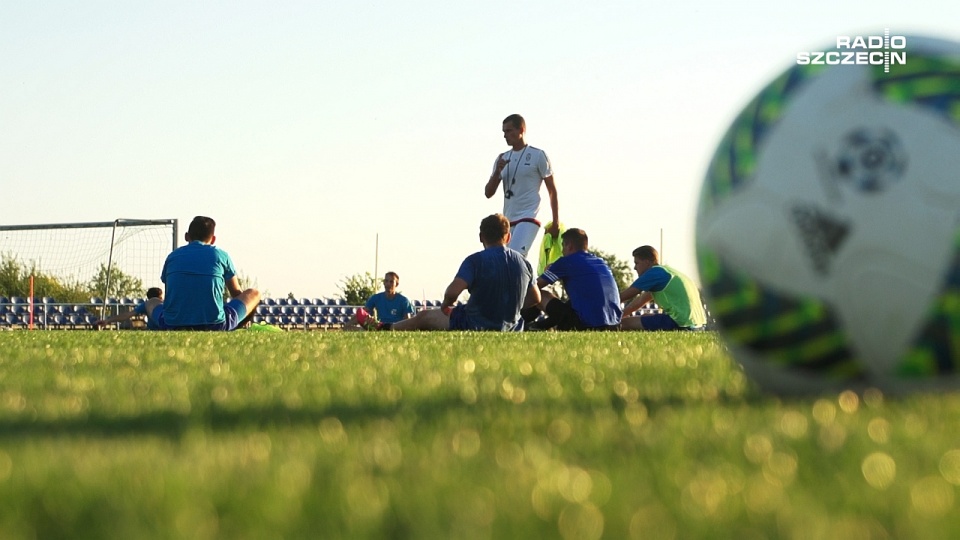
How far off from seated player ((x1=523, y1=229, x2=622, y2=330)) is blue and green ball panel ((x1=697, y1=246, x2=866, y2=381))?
1024cm

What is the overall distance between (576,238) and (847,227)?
35.2 ft

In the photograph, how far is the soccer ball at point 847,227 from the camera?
12.1 feet

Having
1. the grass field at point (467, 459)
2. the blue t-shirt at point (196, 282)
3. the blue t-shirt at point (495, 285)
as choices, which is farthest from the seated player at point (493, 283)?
the grass field at point (467, 459)

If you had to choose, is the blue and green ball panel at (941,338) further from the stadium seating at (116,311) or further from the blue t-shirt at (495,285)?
the stadium seating at (116,311)

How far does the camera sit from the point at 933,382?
384cm

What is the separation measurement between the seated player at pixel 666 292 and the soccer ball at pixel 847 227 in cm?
1047

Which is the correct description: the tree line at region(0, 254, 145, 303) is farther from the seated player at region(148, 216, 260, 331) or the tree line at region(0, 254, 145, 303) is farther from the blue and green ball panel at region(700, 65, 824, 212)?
the blue and green ball panel at region(700, 65, 824, 212)

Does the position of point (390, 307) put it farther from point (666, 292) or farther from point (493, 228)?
point (493, 228)

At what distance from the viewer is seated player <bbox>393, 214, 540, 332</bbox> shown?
12.9 meters

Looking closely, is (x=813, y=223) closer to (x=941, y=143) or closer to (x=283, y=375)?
(x=941, y=143)

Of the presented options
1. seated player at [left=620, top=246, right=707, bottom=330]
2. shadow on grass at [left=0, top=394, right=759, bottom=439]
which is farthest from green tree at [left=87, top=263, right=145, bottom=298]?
shadow on grass at [left=0, top=394, right=759, bottom=439]

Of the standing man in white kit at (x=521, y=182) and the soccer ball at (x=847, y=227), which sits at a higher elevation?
the standing man in white kit at (x=521, y=182)

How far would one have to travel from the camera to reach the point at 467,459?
2656 mm

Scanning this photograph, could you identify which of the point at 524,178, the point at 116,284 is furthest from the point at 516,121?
the point at 116,284
